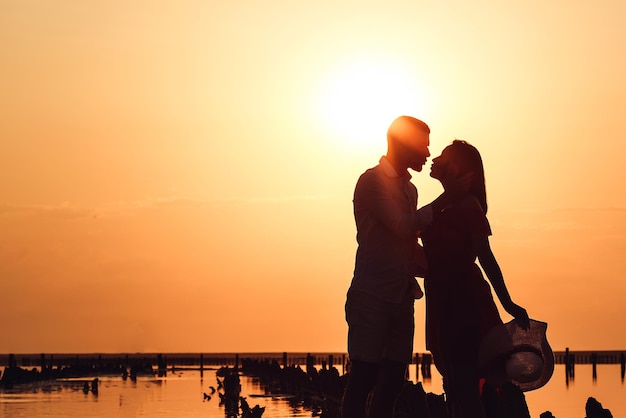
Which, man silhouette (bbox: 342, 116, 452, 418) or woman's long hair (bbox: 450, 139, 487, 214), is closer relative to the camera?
man silhouette (bbox: 342, 116, 452, 418)

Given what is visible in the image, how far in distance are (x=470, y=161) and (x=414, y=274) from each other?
814 millimetres

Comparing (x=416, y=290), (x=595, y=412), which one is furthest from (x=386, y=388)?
(x=595, y=412)

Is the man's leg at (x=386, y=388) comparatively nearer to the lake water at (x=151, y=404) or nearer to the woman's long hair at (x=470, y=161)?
the woman's long hair at (x=470, y=161)

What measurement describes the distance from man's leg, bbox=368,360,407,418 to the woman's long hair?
1.18 meters

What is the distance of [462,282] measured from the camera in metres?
8.55

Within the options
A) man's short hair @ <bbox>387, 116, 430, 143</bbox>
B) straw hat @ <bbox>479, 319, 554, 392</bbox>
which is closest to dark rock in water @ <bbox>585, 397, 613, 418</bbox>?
straw hat @ <bbox>479, 319, 554, 392</bbox>

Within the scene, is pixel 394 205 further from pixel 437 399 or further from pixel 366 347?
pixel 437 399

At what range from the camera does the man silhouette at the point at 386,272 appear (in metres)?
8.37

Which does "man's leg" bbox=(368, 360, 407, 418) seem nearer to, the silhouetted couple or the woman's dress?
the silhouetted couple

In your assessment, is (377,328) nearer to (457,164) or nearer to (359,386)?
(359,386)

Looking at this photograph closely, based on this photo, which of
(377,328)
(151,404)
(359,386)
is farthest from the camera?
(151,404)

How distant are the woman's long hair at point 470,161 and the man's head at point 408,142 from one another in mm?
200

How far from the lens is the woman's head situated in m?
8.54

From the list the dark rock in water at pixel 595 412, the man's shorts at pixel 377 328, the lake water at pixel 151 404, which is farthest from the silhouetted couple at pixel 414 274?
the lake water at pixel 151 404
